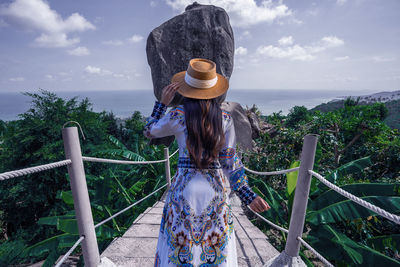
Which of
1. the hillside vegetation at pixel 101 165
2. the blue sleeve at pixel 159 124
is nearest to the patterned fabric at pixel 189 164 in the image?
the blue sleeve at pixel 159 124

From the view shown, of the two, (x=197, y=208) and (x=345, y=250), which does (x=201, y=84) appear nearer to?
(x=197, y=208)

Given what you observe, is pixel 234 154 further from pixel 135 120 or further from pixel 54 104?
pixel 135 120

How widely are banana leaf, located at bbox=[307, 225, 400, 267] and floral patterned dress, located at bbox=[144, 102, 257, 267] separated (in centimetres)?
157

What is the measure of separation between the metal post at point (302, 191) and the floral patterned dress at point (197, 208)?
497 millimetres

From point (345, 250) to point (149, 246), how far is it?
2.19 meters

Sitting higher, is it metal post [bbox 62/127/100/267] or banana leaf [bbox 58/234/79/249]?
metal post [bbox 62/127/100/267]

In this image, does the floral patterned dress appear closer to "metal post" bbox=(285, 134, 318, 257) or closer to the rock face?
"metal post" bbox=(285, 134, 318, 257)

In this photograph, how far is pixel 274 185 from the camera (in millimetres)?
4918

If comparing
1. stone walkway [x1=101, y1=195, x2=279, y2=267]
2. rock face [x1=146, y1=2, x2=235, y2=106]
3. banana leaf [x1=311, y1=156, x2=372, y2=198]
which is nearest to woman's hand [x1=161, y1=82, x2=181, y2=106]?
stone walkway [x1=101, y1=195, x2=279, y2=267]

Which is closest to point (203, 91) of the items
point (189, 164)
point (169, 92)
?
point (169, 92)

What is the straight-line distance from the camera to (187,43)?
7785mm

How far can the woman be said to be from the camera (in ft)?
4.09

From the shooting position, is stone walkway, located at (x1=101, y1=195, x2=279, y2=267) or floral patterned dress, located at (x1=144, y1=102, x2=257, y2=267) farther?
stone walkway, located at (x1=101, y1=195, x2=279, y2=267)

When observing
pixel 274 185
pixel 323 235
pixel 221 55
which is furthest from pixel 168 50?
pixel 323 235
